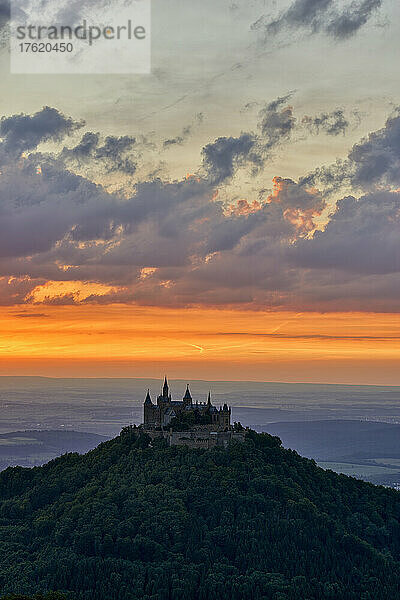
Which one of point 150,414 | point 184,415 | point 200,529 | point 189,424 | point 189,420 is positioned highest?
point 150,414

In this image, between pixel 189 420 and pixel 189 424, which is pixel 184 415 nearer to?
pixel 189 420

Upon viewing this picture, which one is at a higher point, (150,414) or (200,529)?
(150,414)

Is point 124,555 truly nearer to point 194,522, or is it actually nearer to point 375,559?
point 194,522

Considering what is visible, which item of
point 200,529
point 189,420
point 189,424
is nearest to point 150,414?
point 189,420

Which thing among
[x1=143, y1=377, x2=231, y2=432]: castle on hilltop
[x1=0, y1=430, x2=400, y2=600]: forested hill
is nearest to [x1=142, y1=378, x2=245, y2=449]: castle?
[x1=143, y1=377, x2=231, y2=432]: castle on hilltop

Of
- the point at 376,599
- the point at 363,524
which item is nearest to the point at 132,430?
the point at 363,524

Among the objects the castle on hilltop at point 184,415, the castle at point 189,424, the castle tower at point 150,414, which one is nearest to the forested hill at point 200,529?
the castle at point 189,424

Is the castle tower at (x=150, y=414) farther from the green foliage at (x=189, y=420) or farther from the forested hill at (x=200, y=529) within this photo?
the green foliage at (x=189, y=420)

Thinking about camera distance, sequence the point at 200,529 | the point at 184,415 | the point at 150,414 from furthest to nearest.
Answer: the point at 150,414 → the point at 184,415 → the point at 200,529
